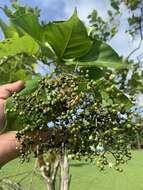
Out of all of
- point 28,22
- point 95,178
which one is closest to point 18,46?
point 28,22

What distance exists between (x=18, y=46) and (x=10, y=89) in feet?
0.33

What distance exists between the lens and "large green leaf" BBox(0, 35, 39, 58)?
1053mm

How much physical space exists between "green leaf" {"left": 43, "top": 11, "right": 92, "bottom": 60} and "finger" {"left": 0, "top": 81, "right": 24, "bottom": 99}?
0.35 ft

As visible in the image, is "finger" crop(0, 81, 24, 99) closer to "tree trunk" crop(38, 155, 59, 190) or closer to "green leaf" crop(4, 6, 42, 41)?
"green leaf" crop(4, 6, 42, 41)

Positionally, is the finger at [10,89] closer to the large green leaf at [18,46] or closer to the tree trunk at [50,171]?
the large green leaf at [18,46]

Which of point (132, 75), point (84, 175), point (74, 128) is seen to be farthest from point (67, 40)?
point (84, 175)

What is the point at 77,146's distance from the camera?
0.99 metres

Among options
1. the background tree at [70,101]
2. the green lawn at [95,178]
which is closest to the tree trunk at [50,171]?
the background tree at [70,101]

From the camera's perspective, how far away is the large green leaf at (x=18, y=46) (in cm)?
105

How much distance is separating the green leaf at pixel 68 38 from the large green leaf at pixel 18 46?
38mm

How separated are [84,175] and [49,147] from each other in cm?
1380

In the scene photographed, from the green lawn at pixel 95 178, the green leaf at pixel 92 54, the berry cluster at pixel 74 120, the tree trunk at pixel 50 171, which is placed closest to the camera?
the berry cluster at pixel 74 120

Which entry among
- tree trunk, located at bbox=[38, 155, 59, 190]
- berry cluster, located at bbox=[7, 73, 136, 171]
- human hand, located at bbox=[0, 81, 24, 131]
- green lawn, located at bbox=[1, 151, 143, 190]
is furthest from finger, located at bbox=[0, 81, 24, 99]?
green lawn, located at bbox=[1, 151, 143, 190]

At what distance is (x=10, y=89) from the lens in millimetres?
1127
